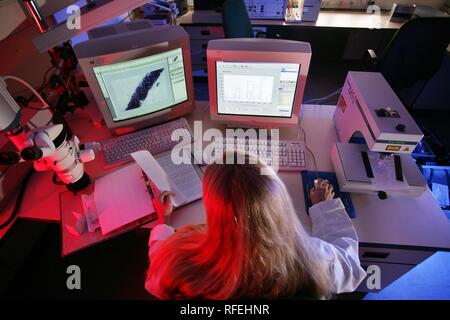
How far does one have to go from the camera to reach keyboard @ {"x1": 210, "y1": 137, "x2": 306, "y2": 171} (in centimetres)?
118

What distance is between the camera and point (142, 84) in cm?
118

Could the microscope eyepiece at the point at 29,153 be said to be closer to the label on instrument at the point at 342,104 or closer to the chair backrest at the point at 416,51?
the label on instrument at the point at 342,104

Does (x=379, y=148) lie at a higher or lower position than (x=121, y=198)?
higher

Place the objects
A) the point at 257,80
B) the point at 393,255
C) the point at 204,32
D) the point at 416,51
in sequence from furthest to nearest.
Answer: the point at 204,32, the point at 416,51, the point at 257,80, the point at 393,255

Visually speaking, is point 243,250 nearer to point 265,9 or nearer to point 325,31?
point 265,9

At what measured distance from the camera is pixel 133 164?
1201 millimetres

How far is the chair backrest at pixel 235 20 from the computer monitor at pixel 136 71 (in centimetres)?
114

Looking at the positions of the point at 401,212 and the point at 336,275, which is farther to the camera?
the point at 401,212

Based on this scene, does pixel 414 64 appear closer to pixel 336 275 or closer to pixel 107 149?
pixel 336 275

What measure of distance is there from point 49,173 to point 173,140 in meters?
0.58

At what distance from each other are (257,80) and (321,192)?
56cm

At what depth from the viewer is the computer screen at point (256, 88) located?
1.13 metres

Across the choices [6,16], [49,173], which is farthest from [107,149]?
[6,16]

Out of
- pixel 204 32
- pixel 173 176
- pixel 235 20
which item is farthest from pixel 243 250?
pixel 204 32
